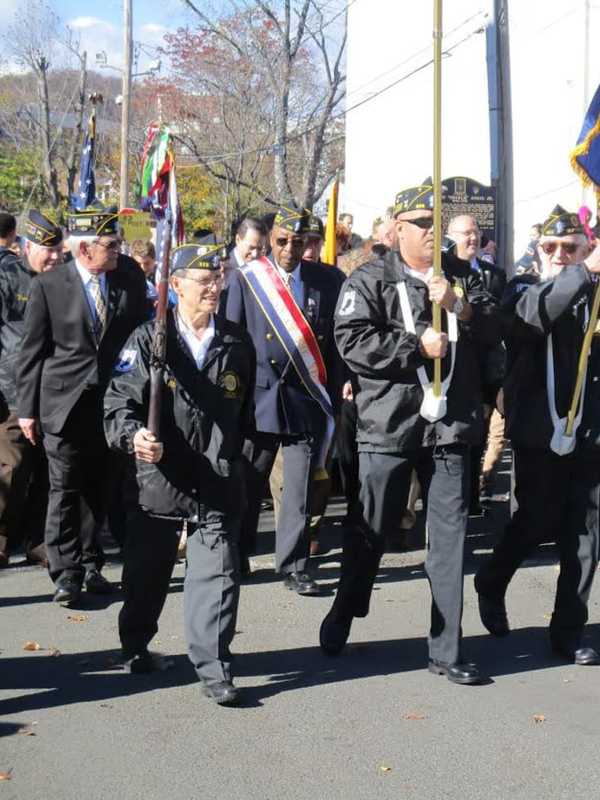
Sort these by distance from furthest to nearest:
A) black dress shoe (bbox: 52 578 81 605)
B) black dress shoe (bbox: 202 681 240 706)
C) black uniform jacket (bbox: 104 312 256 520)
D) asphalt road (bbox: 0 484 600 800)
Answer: black dress shoe (bbox: 52 578 81 605) → black uniform jacket (bbox: 104 312 256 520) → black dress shoe (bbox: 202 681 240 706) → asphalt road (bbox: 0 484 600 800)

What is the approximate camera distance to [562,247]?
607cm

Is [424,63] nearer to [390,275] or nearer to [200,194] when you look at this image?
[200,194]

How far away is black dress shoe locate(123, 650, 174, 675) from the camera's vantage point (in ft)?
19.0

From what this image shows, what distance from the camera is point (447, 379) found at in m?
5.65

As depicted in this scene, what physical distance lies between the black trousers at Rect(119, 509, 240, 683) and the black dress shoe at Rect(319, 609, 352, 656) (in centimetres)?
77

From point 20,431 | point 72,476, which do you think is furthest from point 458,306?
point 20,431

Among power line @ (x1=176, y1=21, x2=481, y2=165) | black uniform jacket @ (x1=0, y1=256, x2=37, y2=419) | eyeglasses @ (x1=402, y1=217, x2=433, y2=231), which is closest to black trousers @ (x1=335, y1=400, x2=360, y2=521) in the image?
eyeglasses @ (x1=402, y1=217, x2=433, y2=231)

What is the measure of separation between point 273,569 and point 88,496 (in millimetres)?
1313

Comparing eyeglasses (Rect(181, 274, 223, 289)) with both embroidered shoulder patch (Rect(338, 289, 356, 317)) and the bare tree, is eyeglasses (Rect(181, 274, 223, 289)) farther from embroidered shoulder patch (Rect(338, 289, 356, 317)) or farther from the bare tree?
the bare tree

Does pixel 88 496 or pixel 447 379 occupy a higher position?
pixel 447 379

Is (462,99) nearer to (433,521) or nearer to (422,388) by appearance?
(422,388)

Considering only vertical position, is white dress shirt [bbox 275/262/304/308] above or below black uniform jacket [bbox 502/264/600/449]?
above

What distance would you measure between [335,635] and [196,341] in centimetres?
161

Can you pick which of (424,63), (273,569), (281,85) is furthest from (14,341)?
(281,85)
